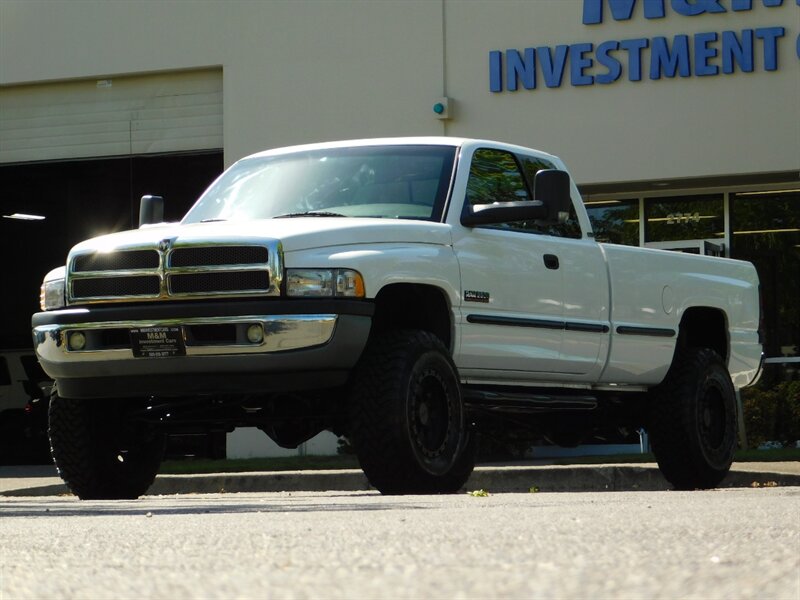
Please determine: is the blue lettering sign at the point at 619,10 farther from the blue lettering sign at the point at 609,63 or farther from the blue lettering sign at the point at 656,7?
the blue lettering sign at the point at 609,63

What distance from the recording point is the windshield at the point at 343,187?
9.53m

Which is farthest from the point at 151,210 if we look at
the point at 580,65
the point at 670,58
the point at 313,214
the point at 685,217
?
the point at 685,217

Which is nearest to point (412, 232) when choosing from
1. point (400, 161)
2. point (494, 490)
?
point (400, 161)

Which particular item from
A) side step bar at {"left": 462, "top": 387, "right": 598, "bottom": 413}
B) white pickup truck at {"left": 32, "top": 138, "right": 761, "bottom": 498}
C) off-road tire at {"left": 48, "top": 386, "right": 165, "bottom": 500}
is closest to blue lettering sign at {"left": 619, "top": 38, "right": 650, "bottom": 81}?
white pickup truck at {"left": 32, "top": 138, "right": 761, "bottom": 498}

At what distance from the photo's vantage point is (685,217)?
21188mm

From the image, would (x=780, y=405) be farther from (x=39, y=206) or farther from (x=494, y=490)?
(x=39, y=206)

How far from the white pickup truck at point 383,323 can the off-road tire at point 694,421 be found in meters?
0.01

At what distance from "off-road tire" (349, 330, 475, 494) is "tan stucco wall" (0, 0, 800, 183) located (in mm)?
11711

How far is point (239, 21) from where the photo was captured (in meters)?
22.3

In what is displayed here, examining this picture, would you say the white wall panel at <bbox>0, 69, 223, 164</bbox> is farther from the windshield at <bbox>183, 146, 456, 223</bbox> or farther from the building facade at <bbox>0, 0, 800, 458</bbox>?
the windshield at <bbox>183, 146, 456, 223</bbox>

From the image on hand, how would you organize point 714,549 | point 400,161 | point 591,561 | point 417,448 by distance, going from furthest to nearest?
1. point 400,161
2. point 417,448
3. point 714,549
4. point 591,561

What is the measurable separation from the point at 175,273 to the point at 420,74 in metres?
12.8

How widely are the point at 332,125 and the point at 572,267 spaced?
11.8 meters

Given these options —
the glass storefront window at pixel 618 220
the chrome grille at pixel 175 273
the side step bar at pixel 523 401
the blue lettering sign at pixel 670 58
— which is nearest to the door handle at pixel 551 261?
the side step bar at pixel 523 401
